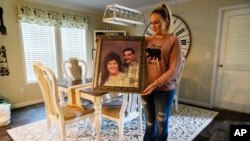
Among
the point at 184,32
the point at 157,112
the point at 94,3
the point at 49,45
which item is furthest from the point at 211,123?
the point at 49,45

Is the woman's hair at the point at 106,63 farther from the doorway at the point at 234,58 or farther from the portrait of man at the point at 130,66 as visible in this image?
the doorway at the point at 234,58

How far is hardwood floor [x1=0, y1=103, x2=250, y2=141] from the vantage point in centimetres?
232

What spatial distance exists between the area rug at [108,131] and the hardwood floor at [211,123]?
3.3 inches

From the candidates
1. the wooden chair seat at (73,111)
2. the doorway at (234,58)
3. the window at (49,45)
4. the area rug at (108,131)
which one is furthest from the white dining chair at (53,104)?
the doorway at (234,58)

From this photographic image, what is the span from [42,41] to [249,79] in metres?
4.20

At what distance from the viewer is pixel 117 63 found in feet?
4.76

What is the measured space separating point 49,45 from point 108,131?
8.15 feet

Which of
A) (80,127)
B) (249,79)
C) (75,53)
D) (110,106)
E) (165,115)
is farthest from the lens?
(75,53)

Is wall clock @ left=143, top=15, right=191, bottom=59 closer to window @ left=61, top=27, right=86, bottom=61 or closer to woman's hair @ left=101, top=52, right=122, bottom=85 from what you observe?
window @ left=61, top=27, right=86, bottom=61

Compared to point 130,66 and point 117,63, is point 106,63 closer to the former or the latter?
point 117,63

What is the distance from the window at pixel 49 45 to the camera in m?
3.52

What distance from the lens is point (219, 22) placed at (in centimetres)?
318

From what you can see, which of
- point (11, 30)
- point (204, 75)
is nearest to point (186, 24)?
point (204, 75)

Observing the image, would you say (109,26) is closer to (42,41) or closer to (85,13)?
(85,13)
